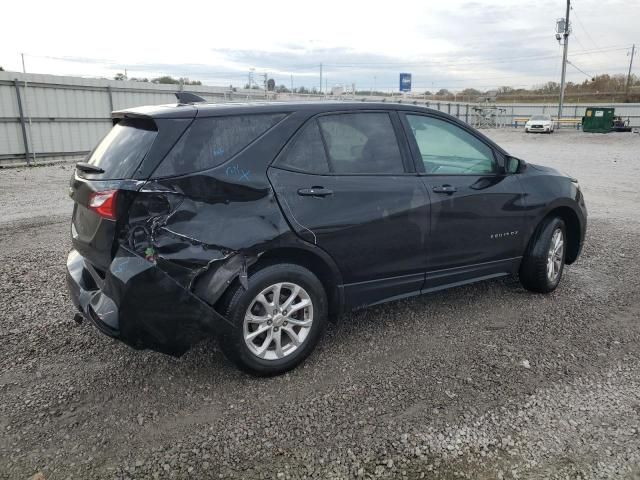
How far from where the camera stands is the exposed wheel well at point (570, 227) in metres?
4.98

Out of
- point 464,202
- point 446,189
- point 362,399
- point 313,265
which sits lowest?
point 362,399

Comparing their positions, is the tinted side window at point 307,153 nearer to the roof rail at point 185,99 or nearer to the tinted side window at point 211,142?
the tinted side window at point 211,142

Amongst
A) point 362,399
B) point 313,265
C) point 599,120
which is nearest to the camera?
point 362,399

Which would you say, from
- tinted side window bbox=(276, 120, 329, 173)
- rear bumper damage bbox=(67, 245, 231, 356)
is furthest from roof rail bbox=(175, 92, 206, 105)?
rear bumper damage bbox=(67, 245, 231, 356)

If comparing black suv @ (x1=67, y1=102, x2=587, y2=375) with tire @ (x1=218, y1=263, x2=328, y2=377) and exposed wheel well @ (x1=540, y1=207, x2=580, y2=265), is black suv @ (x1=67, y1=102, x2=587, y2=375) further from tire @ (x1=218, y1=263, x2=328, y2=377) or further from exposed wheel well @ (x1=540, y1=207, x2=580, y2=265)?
exposed wheel well @ (x1=540, y1=207, x2=580, y2=265)

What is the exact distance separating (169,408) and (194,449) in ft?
1.45

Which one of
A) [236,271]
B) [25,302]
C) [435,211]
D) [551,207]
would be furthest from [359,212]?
[25,302]

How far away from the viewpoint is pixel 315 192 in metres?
3.40

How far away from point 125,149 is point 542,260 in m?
3.66

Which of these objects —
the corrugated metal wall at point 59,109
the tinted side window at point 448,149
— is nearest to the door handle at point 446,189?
the tinted side window at point 448,149

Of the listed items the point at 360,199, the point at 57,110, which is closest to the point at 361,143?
the point at 360,199

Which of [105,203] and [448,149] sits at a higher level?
[448,149]

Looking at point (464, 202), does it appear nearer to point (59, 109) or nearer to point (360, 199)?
point (360, 199)

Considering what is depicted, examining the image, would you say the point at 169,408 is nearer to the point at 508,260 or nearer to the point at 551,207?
the point at 508,260
